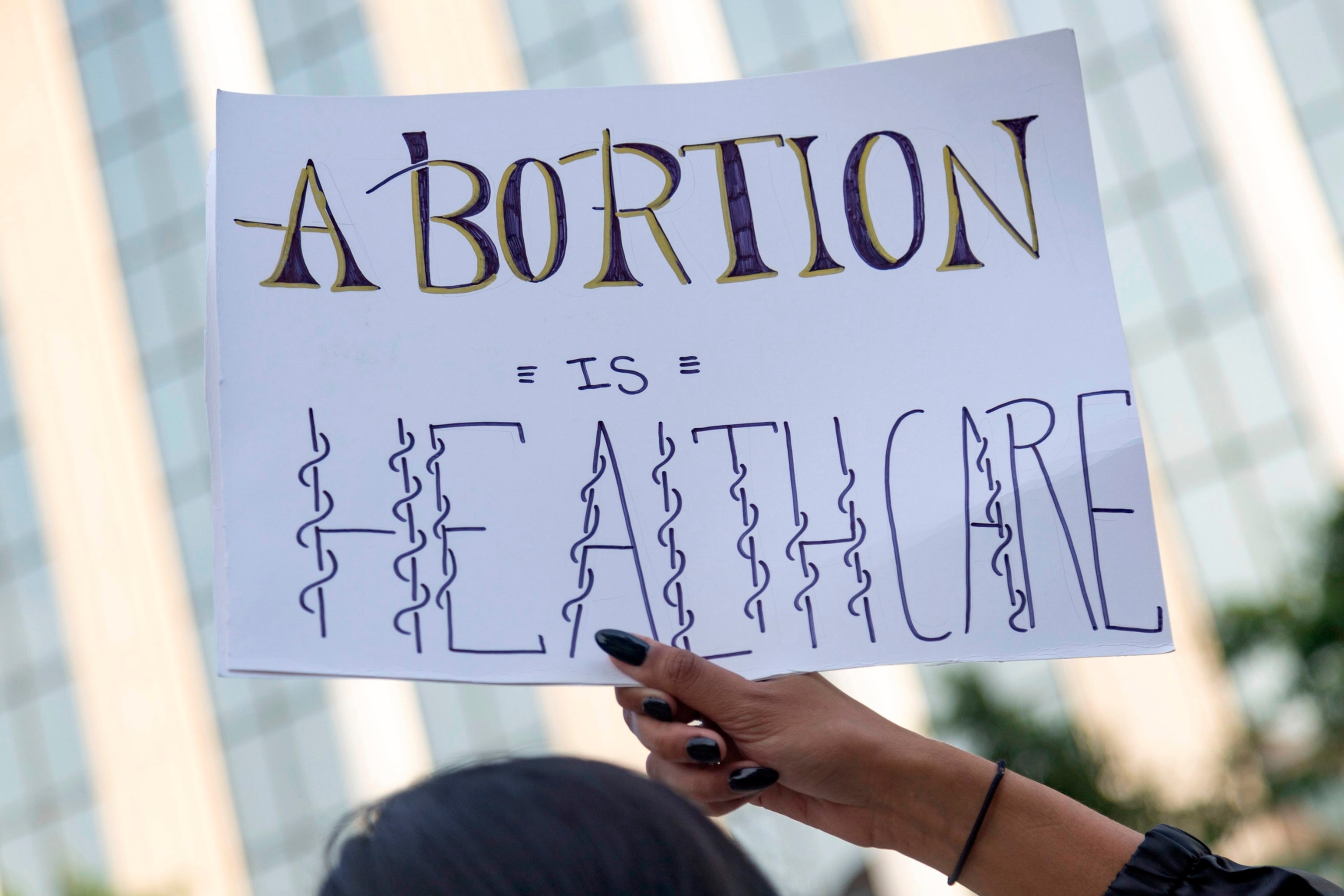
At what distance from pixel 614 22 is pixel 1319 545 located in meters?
9.84

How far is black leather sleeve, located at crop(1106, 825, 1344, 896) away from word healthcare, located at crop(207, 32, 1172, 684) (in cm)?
16

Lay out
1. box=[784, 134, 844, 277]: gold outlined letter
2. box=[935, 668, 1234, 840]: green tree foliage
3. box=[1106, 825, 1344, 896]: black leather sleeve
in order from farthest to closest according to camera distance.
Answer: box=[935, 668, 1234, 840]: green tree foliage, box=[784, 134, 844, 277]: gold outlined letter, box=[1106, 825, 1344, 896]: black leather sleeve

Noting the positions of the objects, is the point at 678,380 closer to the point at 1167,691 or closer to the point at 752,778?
the point at 752,778

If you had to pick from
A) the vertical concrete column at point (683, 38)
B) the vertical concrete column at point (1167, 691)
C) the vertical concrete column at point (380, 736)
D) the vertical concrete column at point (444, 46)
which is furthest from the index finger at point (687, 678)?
the vertical concrete column at point (444, 46)

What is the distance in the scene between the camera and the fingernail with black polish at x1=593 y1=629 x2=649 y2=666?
94cm

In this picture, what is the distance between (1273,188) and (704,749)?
42.5 ft

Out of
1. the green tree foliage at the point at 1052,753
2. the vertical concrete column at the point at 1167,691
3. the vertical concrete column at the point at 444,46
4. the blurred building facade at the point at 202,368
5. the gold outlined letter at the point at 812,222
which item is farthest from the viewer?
the vertical concrete column at the point at 444,46

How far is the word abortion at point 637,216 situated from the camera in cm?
108

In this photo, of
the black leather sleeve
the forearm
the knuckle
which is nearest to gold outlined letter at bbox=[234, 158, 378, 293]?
the knuckle

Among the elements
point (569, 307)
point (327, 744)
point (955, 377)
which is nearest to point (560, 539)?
point (569, 307)

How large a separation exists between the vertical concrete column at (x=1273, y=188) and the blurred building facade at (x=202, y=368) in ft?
0.12

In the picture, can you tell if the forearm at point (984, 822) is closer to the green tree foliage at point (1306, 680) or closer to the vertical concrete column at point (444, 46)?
the green tree foliage at point (1306, 680)

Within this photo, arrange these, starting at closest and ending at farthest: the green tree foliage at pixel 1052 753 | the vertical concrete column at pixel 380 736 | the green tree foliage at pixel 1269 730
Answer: the green tree foliage at pixel 1052 753, the green tree foliage at pixel 1269 730, the vertical concrete column at pixel 380 736

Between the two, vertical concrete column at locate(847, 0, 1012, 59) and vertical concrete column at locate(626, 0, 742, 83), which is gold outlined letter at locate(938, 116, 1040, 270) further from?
vertical concrete column at locate(626, 0, 742, 83)
